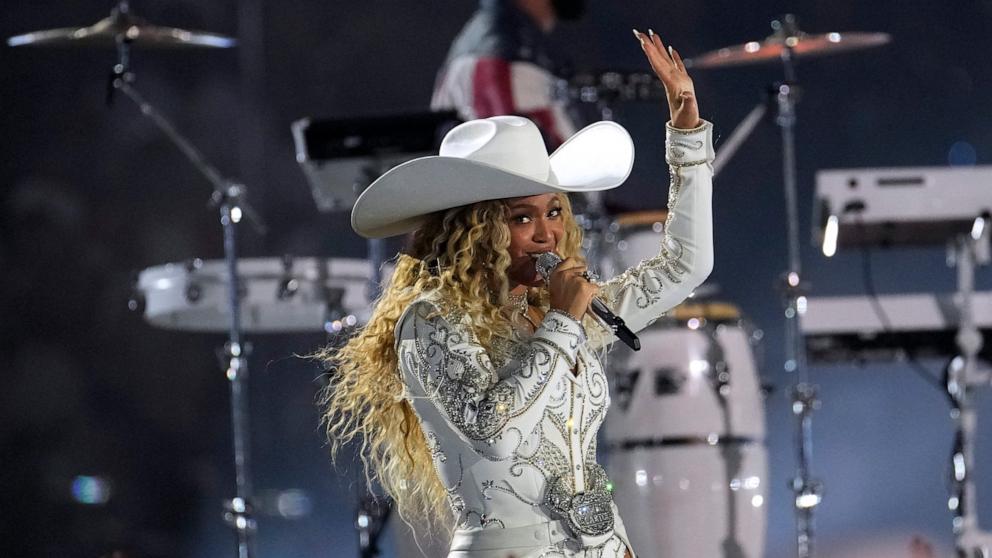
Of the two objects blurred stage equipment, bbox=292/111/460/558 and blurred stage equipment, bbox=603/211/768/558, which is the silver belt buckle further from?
blurred stage equipment, bbox=603/211/768/558

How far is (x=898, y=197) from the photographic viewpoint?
4027 mm

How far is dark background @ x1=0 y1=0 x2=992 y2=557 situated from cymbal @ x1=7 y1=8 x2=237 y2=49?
1.22 metres

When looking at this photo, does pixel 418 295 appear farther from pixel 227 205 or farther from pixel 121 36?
pixel 121 36

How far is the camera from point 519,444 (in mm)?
1860

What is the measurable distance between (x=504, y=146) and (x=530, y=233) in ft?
0.45

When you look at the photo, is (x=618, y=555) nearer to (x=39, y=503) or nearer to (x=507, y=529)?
(x=507, y=529)

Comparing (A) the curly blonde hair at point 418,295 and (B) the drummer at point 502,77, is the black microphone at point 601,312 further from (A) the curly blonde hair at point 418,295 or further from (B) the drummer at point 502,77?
(B) the drummer at point 502,77

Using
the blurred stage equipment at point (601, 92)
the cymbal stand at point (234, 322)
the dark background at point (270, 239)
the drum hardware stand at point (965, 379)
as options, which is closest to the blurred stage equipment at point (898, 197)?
the drum hardware stand at point (965, 379)

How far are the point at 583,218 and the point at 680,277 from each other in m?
1.89

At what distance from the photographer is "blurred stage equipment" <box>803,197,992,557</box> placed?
402cm

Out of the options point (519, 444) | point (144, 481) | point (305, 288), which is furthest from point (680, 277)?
point (144, 481)

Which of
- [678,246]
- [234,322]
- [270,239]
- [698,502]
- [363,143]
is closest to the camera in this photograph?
[678,246]

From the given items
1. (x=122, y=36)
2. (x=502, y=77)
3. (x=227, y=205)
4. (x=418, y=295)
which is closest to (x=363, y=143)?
(x=227, y=205)

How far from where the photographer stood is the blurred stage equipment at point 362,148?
3.75 m
